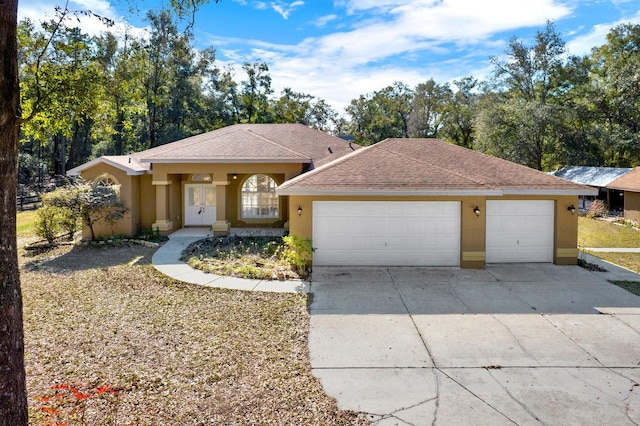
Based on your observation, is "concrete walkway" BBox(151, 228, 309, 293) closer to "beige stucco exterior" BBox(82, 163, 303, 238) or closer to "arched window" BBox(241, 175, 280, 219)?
"beige stucco exterior" BBox(82, 163, 303, 238)

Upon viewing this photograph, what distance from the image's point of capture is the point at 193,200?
56.2ft

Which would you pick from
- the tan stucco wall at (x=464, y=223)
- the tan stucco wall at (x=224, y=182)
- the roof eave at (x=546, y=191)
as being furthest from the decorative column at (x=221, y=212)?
the roof eave at (x=546, y=191)

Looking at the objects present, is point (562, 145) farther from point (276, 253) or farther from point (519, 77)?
point (276, 253)

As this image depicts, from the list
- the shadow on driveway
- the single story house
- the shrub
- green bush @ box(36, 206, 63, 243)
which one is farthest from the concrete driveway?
the shrub

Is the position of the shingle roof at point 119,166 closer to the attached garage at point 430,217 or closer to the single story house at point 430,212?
the single story house at point 430,212

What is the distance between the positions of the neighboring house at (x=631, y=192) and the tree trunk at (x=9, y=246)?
25.1m

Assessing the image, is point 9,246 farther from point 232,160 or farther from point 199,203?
point 199,203

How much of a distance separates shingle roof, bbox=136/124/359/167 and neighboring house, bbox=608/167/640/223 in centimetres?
1540

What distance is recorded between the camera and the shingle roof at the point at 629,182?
2032 cm

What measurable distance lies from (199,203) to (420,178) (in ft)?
34.2

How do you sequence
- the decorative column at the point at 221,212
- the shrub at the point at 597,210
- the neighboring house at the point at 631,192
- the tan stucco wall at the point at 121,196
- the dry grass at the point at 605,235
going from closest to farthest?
1. the tan stucco wall at the point at 121,196
2. the decorative column at the point at 221,212
3. the dry grass at the point at 605,235
4. the neighboring house at the point at 631,192
5. the shrub at the point at 597,210

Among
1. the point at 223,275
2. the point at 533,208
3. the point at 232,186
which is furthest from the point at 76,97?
the point at 533,208

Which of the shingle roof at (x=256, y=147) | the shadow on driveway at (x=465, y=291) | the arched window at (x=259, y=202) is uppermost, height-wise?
the shingle roof at (x=256, y=147)

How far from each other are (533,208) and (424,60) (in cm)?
2459
